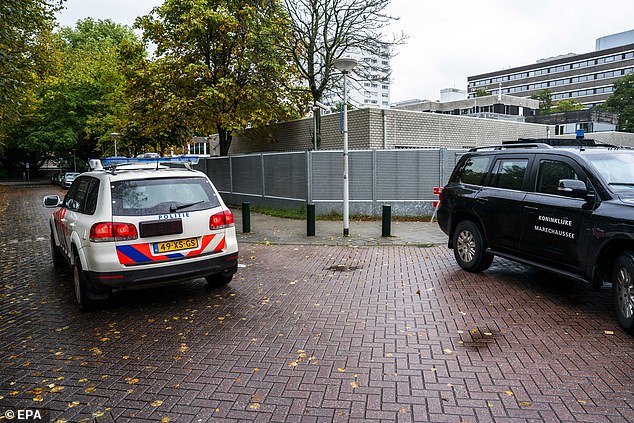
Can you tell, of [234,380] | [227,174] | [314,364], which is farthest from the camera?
[227,174]

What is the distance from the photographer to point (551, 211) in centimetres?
589

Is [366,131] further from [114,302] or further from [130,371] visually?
[130,371]

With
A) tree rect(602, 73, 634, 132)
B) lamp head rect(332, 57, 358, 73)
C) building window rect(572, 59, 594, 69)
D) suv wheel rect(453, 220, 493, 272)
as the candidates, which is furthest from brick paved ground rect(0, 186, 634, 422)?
building window rect(572, 59, 594, 69)

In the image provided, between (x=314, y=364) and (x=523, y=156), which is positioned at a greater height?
(x=523, y=156)

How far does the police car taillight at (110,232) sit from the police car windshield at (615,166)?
5.64m

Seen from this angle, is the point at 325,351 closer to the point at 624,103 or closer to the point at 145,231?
the point at 145,231

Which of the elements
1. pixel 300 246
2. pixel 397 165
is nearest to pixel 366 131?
pixel 397 165

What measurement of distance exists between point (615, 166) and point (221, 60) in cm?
1757

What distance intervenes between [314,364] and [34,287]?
519 cm

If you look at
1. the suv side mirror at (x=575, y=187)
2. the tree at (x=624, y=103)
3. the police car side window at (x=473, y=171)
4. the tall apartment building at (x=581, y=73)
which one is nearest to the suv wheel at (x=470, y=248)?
the police car side window at (x=473, y=171)

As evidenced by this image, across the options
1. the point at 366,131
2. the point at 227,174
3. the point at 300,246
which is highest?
the point at 366,131

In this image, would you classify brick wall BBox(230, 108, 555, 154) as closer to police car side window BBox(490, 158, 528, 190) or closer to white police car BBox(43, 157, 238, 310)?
police car side window BBox(490, 158, 528, 190)

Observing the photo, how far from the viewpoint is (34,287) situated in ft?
23.3

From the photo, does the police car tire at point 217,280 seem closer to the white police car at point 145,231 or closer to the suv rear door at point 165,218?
the white police car at point 145,231
